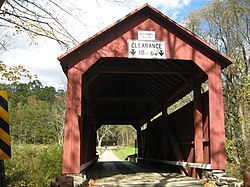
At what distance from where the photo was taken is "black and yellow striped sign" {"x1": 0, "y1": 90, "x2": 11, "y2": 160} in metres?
3.38

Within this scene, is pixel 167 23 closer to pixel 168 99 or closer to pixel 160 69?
pixel 160 69

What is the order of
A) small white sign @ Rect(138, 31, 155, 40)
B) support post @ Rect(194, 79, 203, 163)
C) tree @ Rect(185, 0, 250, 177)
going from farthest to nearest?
tree @ Rect(185, 0, 250, 177) < support post @ Rect(194, 79, 203, 163) < small white sign @ Rect(138, 31, 155, 40)

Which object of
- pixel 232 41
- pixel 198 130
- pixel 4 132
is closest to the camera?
pixel 4 132

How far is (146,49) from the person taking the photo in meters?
Answer: 8.42

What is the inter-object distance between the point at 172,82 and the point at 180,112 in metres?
1.18

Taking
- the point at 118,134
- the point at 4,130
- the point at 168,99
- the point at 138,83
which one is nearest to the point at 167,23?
the point at 168,99

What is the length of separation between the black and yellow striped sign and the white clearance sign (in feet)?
16.9

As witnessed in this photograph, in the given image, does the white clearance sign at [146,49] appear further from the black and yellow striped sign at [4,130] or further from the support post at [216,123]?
the black and yellow striped sign at [4,130]

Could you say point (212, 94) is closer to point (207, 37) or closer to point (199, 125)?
point (199, 125)

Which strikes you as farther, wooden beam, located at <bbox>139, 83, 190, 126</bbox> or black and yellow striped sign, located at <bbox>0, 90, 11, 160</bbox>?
wooden beam, located at <bbox>139, 83, 190, 126</bbox>

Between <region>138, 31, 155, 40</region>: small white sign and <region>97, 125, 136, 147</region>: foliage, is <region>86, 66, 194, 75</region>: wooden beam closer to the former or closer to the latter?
<region>138, 31, 155, 40</region>: small white sign

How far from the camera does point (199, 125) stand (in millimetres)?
8930

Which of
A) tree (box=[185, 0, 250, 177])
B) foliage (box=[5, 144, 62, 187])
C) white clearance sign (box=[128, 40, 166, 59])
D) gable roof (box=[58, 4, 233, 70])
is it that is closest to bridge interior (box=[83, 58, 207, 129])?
gable roof (box=[58, 4, 233, 70])

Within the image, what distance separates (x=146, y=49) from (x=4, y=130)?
220 inches
